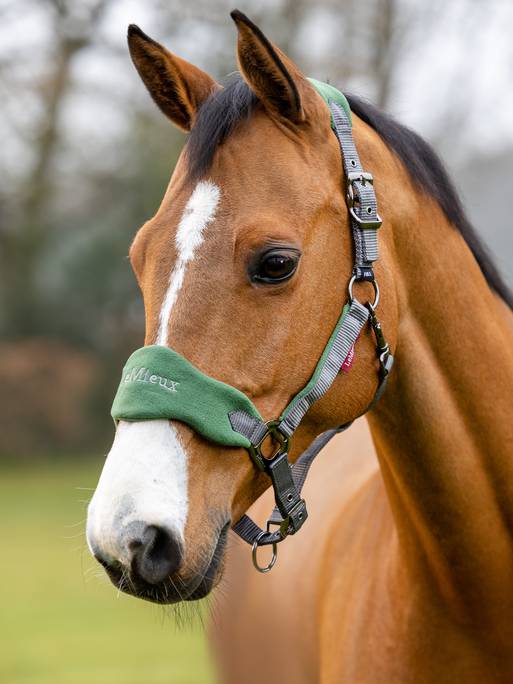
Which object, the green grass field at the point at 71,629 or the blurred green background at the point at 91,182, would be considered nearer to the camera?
the green grass field at the point at 71,629

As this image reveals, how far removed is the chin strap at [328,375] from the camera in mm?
2027

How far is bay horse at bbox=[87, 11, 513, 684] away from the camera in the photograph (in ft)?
6.11

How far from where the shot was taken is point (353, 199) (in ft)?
7.02

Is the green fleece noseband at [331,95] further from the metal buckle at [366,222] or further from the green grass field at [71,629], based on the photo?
the green grass field at [71,629]

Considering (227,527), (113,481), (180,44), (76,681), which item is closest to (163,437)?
(113,481)

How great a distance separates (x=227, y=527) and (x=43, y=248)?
62.3ft

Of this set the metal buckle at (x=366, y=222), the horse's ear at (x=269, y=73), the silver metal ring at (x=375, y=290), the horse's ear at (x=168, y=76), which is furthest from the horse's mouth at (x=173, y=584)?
the horse's ear at (x=168, y=76)

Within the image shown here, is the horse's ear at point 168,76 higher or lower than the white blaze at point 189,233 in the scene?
higher

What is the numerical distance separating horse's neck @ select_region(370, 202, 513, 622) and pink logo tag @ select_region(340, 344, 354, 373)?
21 cm

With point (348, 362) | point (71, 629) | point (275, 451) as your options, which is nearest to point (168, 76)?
point (348, 362)

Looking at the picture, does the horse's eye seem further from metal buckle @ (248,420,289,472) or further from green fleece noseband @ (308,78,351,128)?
green fleece noseband @ (308,78,351,128)

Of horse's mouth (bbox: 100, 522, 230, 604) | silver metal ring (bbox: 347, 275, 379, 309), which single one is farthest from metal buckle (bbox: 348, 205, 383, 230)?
horse's mouth (bbox: 100, 522, 230, 604)

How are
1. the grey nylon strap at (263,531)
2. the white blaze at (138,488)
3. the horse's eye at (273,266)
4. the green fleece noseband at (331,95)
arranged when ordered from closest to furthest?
1. the white blaze at (138,488)
2. the horse's eye at (273,266)
3. the grey nylon strap at (263,531)
4. the green fleece noseband at (331,95)

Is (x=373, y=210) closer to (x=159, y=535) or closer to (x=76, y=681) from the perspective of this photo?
(x=159, y=535)
